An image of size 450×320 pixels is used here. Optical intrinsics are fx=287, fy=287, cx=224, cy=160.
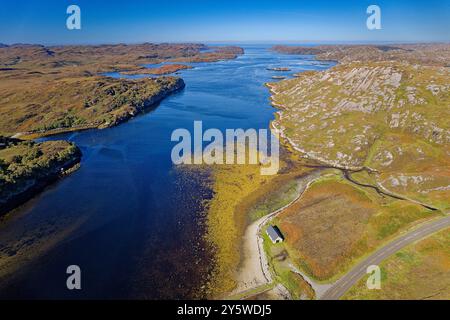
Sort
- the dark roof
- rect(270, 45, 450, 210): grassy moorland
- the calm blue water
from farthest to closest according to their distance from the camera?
1. rect(270, 45, 450, 210): grassy moorland
2. the dark roof
3. the calm blue water

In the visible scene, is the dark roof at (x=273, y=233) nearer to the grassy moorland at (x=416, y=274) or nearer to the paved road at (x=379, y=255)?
the paved road at (x=379, y=255)

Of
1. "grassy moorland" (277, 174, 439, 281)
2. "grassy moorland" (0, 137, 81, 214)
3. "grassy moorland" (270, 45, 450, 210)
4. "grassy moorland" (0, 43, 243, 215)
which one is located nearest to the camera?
"grassy moorland" (277, 174, 439, 281)

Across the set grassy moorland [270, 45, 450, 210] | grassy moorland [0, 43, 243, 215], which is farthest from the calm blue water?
grassy moorland [270, 45, 450, 210]

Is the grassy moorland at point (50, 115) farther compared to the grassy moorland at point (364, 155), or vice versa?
the grassy moorland at point (50, 115)

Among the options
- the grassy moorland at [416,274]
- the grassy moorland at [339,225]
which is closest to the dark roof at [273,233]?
the grassy moorland at [339,225]

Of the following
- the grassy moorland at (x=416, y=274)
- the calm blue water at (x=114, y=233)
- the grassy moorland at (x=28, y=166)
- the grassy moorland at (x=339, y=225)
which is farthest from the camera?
the grassy moorland at (x=28, y=166)

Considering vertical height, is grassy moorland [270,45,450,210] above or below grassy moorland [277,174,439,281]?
above

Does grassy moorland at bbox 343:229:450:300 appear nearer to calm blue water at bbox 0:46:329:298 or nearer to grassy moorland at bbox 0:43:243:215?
calm blue water at bbox 0:46:329:298

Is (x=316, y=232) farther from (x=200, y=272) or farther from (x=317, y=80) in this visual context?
(x=317, y=80)
